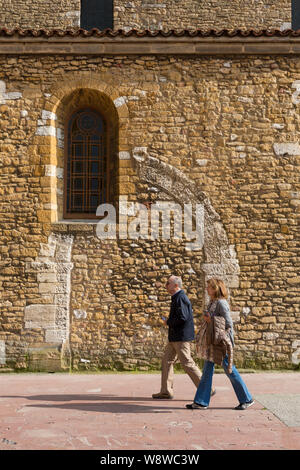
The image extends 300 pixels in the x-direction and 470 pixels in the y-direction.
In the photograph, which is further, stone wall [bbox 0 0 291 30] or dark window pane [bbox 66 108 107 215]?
stone wall [bbox 0 0 291 30]

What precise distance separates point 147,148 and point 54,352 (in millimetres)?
3654

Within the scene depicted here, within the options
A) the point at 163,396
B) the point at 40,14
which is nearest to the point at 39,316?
the point at 163,396

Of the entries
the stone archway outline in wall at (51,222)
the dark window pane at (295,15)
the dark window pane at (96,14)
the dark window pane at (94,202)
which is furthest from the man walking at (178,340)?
the dark window pane at (295,15)

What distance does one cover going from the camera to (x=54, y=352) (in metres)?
7.53

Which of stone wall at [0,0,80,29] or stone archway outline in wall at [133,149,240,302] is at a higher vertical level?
stone wall at [0,0,80,29]

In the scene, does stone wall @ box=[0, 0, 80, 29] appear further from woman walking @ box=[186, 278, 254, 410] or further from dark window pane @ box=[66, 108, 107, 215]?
woman walking @ box=[186, 278, 254, 410]

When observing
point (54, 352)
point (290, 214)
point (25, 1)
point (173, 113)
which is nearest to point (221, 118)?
point (173, 113)

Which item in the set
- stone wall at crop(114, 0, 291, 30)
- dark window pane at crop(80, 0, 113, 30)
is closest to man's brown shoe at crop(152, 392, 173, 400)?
stone wall at crop(114, 0, 291, 30)

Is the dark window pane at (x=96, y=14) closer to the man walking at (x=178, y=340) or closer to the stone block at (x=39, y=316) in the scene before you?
the stone block at (x=39, y=316)

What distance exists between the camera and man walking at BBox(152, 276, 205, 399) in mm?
5518

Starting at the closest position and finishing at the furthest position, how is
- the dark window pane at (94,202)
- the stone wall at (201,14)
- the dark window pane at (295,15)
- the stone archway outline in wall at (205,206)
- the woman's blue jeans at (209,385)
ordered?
the woman's blue jeans at (209,385) → the stone archway outline in wall at (205,206) → the dark window pane at (94,202) → the stone wall at (201,14) → the dark window pane at (295,15)

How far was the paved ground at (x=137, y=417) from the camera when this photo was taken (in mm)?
4039

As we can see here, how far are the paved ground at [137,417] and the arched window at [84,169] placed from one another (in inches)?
118

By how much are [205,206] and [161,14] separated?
5654 mm
